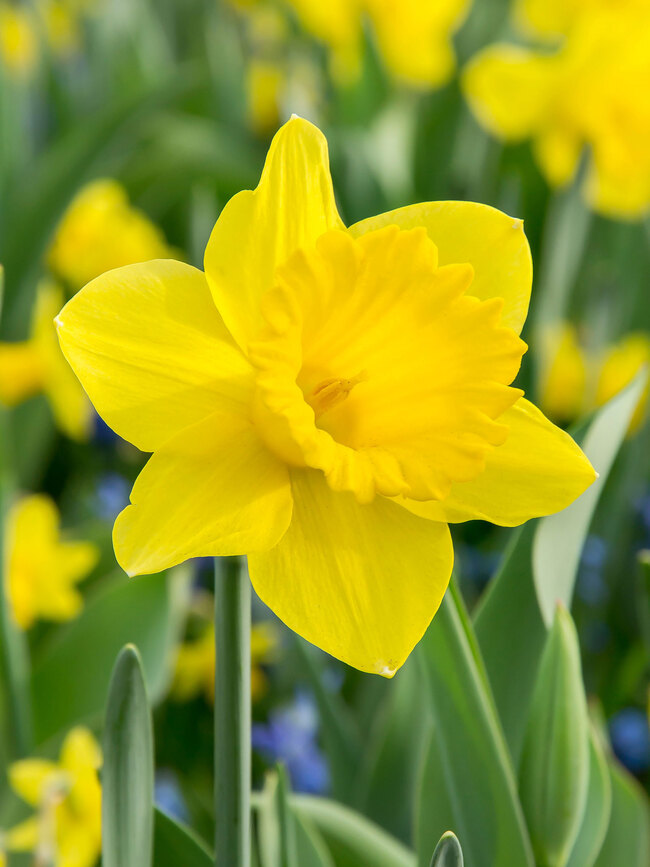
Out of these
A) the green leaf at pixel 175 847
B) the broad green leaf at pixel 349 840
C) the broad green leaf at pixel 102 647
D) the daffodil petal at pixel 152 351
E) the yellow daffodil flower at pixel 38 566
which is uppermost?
the daffodil petal at pixel 152 351

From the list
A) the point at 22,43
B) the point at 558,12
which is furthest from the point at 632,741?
the point at 22,43

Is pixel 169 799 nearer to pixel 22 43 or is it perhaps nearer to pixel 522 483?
pixel 522 483

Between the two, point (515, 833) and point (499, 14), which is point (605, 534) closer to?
point (515, 833)

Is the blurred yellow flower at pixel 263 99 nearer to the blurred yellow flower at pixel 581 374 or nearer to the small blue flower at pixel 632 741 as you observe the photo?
the blurred yellow flower at pixel 581 374

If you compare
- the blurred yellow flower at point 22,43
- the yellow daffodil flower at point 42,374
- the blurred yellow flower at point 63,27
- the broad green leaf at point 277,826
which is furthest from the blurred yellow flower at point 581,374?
the blurred yellow flower at point 63,27

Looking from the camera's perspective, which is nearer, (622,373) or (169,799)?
(169,799)

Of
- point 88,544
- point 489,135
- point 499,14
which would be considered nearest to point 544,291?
point 489,135
